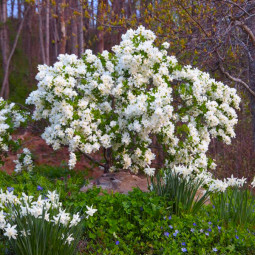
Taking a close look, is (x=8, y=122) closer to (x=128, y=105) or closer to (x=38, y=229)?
(x=128, y=105)

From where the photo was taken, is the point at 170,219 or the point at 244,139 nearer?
the point at 170,219

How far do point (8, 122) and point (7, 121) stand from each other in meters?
0.02

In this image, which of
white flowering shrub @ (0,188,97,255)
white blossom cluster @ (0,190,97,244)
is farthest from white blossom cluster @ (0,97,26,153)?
white flowering shrub @ (0,188,97,255)

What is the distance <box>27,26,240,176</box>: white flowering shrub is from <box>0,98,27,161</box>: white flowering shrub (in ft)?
1.74

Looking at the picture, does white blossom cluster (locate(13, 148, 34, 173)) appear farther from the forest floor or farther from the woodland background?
the woodland background

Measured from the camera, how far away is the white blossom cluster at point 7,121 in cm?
626

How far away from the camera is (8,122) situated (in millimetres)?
6305

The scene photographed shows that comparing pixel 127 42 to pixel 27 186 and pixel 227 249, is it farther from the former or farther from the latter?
pixel 227 249

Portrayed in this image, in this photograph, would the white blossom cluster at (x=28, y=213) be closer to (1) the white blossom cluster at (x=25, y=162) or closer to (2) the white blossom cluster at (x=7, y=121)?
(2) the white blossom cluster at (x=7, y=121)

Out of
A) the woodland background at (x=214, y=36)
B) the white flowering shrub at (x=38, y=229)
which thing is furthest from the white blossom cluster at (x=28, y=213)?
the woodland background at (x=214, y=36)

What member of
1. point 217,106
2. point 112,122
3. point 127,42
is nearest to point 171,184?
point 112,122

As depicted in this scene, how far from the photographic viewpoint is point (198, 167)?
5.97 meters

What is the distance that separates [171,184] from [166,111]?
996mm

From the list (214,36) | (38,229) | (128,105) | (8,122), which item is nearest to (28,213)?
(38,229)
